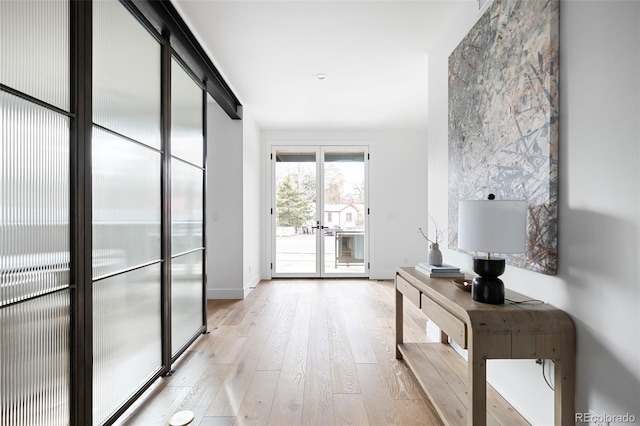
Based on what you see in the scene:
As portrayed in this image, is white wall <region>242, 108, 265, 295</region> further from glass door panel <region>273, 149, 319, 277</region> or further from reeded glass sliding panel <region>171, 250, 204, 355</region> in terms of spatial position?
reeded glass sliding panel <region>171, 250, 204, 355</region>

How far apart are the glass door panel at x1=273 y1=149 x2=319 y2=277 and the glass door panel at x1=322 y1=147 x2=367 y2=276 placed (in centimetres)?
22

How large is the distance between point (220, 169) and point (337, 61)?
2.16m

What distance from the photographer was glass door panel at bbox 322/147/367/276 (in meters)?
5.39

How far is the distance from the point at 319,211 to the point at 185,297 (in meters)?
3.09

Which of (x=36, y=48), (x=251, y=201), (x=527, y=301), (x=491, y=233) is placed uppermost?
(x=36, y=48)

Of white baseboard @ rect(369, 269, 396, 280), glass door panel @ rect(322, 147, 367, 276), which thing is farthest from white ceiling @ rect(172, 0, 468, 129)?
white baseboard @ rect(369, 269, 396, 280)

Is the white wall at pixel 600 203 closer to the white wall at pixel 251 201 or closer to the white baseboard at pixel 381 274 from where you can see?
the white wall at pixel 251 201

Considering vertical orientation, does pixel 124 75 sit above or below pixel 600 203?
above

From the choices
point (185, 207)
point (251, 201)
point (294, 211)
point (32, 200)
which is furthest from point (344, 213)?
point (32, 200)

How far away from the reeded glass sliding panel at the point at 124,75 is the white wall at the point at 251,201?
2167 millimetres

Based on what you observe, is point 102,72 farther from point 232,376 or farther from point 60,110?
point 232,376

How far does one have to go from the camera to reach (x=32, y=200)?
3.82 ft

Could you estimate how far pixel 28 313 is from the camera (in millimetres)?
1156

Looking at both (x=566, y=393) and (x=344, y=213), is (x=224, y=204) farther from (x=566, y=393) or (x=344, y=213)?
(x=566, y=393)
